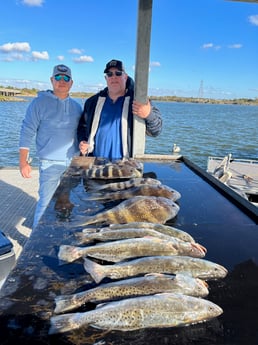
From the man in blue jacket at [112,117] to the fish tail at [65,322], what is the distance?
10.3 ft

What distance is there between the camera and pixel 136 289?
A: 4.66 ft

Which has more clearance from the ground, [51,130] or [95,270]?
[51,130]

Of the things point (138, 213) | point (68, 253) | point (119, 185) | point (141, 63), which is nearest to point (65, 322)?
point (68, 253)

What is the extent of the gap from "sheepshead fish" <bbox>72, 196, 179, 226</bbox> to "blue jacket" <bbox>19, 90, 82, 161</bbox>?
2.27 m

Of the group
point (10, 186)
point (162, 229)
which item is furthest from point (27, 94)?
point (162, 229)

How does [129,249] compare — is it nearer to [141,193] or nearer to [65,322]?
[65,322]

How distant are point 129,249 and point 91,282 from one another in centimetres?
34

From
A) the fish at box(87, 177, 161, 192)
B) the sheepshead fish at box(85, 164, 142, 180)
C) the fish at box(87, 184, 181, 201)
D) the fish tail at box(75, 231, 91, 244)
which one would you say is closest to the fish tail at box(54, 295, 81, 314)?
the fish tail at box(75, 231, 91, 244)

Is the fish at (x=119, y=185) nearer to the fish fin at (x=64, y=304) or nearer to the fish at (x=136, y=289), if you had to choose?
the fish at (x=136, y=289)

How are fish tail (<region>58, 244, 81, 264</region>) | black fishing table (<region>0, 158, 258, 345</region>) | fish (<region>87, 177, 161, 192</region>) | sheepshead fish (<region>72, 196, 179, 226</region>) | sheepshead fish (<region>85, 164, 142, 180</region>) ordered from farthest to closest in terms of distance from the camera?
sheepshead fish (<region>85, 164, 142, 180</region>) → fish (<region>87, 177, 161, 192</region>) → sheepshead fish (<region>72, 196, 179, 226</region>) → fish tail (<region>58, 244, 81, 264</region>) → black fishing table (<region>0, 158, 258, 345</region>)

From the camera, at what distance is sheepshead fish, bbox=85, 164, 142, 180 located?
340cm

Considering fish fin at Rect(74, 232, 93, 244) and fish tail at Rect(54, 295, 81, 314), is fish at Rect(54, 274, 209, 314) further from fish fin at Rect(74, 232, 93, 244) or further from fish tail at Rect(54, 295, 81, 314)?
fish fin at Rect(74, 232, 93, 244)

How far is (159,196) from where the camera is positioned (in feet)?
8.84

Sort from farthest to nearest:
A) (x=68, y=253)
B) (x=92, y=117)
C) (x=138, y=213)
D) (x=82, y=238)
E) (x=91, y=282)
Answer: (x=92, y=117) < (x=138, y=213) < (x=82, y=238) < (x=68, y=253) < (x=91, y=282)
